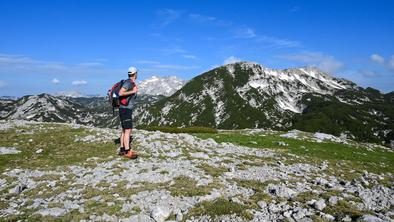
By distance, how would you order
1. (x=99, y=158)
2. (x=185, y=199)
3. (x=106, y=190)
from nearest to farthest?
(x=185, y=199) < (x=106, y=190) < (x=99, y=158)

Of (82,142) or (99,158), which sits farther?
(82,142)

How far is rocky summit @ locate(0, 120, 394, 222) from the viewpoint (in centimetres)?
1115

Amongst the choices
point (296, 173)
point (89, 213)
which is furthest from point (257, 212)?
point (296, 173)

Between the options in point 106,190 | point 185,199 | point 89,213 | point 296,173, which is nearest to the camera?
point 89,213

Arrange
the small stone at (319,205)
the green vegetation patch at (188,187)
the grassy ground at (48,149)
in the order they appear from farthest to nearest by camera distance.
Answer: the grassy ground at (48,149) → the green vegetation patch at (188,187) → the small stone at (319,205)

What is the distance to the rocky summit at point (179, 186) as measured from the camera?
11.1 m

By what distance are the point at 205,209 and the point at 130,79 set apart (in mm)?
9300

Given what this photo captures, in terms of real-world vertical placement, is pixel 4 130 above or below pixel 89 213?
above

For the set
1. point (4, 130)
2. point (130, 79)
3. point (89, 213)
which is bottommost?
point (89, 213)

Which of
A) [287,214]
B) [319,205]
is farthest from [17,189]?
[319,205]

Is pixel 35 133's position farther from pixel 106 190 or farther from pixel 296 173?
pixel 296 173

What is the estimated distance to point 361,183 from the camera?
50.8 ft

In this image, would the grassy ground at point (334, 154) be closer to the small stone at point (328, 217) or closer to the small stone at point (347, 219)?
the small stone at point (347, 219)

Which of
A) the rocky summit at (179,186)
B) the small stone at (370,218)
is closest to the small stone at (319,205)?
the rocky summit at (179,186)
